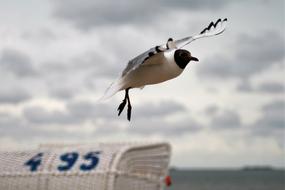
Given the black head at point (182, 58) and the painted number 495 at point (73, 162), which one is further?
the painted number 495 at point (73, 162)

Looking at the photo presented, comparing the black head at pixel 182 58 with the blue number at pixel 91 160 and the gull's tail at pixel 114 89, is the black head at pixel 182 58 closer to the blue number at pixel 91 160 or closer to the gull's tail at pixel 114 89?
the gull's tail at pixel 114 89

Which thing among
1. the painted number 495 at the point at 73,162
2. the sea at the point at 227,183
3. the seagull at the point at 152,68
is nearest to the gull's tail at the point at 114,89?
the seagull at the point at 152,68

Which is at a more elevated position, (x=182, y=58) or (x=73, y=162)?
(x=182, y=58)

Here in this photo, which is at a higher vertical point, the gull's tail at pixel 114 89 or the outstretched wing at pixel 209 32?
the outstretched wing at pixel 209 32

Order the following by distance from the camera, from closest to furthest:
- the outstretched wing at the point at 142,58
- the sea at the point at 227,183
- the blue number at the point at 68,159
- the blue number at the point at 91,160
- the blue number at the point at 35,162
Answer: the outstretched wing at the point at 142,58
the blue number at the point at 91,160
the blue number at the point at 68,159
the blue number at the point at 35,162
the sea at the point at 227,183

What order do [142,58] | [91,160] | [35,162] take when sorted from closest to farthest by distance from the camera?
1. [142,58]
2. [91,160]
3. [35,162]

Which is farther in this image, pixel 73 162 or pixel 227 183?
pixel 227 183

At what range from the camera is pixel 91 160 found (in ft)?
43.3

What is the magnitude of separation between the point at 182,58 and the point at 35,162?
8494 mm

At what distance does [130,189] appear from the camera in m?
13.4

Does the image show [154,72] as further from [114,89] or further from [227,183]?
[227,183]

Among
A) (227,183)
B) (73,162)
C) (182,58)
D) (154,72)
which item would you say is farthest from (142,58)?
(227,183)

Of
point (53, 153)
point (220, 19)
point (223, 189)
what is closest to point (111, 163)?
point (53, 153)

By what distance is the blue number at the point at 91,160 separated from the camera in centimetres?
1304
